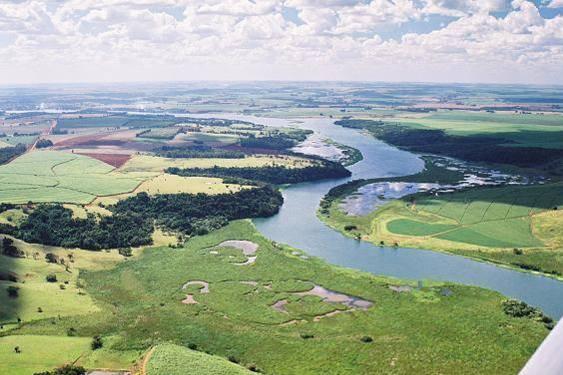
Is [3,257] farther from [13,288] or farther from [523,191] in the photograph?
[523,191]

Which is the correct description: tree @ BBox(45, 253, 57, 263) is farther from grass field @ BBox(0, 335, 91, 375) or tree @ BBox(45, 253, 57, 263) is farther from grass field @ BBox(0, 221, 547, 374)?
grass field @ BBox(0, 335, 91, 375)

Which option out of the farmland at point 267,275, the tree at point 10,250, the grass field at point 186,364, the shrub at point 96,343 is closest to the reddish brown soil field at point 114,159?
the farmland at point 267,275

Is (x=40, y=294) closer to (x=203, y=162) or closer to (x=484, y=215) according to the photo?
(x=484, y=215)

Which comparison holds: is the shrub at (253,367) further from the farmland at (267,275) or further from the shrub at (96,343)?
the shrub at (96,343)

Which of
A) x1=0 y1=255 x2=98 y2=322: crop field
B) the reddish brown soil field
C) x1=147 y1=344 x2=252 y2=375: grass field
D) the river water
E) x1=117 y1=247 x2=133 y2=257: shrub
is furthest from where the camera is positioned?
the reddish brown soil field

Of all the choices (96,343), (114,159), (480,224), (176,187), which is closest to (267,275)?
(96,343)


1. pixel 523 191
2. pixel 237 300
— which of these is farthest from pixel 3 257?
pixel 523 191

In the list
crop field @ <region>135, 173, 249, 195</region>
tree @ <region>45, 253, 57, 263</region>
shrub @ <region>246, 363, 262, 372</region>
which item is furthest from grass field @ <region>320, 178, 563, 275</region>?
tree @ <region>45, 253, 57, 263</region>

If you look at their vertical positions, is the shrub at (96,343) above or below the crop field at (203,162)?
below
